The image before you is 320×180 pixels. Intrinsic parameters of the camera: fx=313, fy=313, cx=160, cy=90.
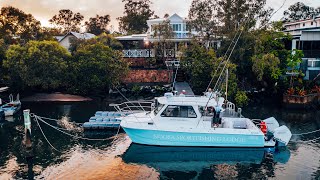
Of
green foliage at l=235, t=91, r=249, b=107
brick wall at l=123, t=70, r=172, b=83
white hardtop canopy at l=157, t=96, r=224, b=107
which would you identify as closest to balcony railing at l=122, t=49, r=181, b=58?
brick wall at l=123, t=70, r=172, b=83

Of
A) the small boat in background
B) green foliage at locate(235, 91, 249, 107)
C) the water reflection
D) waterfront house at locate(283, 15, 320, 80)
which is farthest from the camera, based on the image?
waterfront house at locate(283, 15, 320, 80)

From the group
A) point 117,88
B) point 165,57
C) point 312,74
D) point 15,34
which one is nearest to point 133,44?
point 165,57

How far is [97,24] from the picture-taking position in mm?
80562

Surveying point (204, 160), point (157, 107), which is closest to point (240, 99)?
point (157, 107)

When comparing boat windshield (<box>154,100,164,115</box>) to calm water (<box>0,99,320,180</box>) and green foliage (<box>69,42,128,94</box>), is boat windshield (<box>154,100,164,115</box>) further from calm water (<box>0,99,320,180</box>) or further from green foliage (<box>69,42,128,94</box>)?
green foliage (<box>69,42,128,94</box>)

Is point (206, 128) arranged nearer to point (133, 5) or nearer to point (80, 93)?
point (80, 93)

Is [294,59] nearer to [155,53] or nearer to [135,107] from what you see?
[155,53]

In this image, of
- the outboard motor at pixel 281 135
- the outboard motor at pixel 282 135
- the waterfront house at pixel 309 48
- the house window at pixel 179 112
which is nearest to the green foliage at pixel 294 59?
the waterfront house at pixel 309 48

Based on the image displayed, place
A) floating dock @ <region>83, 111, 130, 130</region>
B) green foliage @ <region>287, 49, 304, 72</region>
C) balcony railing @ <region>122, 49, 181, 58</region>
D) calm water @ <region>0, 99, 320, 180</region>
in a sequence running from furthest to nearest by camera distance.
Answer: balcony railing @ <region>122, 49, 181, 58</region>, green foliage @ <region>287, 49, 304, 72</region>, floating dock @ <region>83, 111, 130, 130</region>, calm water @ <region>0, 99, 320, 180</region>

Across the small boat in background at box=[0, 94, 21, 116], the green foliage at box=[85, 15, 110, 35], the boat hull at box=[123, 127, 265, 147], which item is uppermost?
the green foliage at box=[85, 15, 110, 35]

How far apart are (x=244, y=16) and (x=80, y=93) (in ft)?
70.3

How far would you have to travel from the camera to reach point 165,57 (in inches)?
1732

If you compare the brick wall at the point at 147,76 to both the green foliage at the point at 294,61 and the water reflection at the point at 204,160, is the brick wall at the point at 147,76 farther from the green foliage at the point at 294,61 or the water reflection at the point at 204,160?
the water reflection at the point at 204,160

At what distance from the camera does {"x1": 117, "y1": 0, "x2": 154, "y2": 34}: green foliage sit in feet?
245
